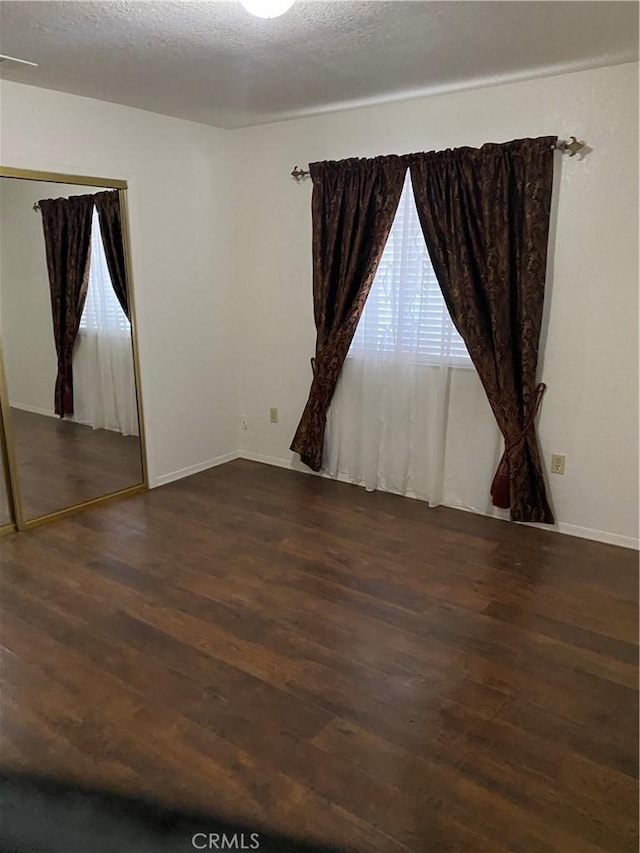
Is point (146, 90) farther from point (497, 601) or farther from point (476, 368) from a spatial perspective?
point (497, 601)

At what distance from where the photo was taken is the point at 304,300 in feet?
13.9

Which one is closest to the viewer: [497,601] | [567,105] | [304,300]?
[497,601]

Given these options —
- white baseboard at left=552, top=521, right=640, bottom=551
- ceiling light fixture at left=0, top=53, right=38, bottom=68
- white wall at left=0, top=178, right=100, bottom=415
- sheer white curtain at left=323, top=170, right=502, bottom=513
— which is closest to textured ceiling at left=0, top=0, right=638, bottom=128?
ceiling light fixture at left=0, top=53, right=38, bottom=68

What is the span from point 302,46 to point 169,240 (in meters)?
1.77

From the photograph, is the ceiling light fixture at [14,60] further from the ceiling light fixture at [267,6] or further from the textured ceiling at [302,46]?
the ceiling light fixture at [267,6]

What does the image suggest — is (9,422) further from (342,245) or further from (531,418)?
(531,418)

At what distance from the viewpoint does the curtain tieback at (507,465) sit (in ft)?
11.1

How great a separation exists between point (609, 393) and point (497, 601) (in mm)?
1287

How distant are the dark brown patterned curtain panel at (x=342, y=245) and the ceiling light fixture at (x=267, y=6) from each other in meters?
1.66

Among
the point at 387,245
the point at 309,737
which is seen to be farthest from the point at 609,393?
the point at 309,737

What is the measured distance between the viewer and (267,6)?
1.95m

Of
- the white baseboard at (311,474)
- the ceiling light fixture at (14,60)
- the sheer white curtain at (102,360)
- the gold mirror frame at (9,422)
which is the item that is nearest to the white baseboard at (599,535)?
the white baseboard at (311,474)

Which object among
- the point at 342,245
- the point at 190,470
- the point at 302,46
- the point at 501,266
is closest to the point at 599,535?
the point at 501,266

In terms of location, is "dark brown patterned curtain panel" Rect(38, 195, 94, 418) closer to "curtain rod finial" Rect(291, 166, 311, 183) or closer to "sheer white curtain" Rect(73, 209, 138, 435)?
"sheer white curtain" Rect(73, 209, 138, 435)
